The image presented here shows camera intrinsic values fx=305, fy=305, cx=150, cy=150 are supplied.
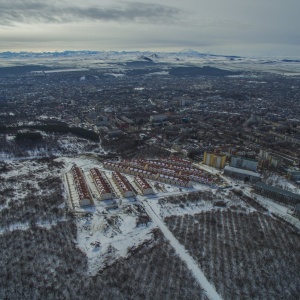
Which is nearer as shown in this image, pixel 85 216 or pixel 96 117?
pixel 85 216

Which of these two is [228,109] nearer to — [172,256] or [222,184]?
[222,184]

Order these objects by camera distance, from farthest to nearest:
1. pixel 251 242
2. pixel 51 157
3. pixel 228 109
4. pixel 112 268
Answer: pixel 228 109, pixel 51 157, pixel 251 242, pixel 112 268

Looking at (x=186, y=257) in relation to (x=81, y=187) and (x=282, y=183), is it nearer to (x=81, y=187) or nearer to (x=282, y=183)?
(x=81, y=187)

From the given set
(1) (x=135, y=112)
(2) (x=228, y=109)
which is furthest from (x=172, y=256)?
(2) (x=228, y=109)

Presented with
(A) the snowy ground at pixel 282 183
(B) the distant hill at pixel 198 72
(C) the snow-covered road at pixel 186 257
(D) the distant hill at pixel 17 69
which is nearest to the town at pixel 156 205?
(C) the snow-covered road at pixel 186 257

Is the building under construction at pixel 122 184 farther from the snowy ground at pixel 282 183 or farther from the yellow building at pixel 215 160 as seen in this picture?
the snowy ground at pixel 282 183

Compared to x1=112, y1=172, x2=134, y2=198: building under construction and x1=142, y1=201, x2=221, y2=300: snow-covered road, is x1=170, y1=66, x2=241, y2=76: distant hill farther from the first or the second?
x1=142, y1=201, x2=221, y2=300: snow-covered road

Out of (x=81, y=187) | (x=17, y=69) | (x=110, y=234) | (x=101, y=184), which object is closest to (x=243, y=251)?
(x=110, y=234)
